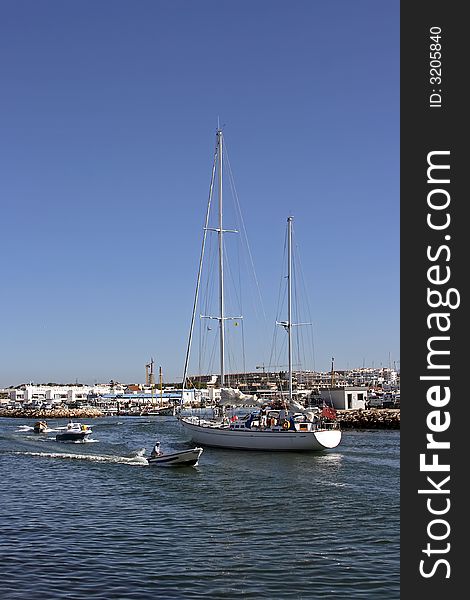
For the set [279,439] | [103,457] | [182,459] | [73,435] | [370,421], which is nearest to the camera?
[182,459]

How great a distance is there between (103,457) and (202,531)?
1144 inches

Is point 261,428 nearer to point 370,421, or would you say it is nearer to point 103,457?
point 103,457

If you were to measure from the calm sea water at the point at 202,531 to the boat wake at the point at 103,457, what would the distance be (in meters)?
1.53

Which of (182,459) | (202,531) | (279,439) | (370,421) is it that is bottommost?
(370,421)

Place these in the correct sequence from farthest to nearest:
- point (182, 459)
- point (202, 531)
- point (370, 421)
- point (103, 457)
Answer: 1. point (370, 421)
2. point (103, 457)
3. point (182, 459)
4. point (202, 531)

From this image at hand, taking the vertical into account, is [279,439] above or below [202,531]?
above

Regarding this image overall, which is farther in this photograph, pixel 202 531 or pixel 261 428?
pixel 261 428

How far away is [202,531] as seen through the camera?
26.1m

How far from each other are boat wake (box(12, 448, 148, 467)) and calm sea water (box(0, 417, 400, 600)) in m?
1.53

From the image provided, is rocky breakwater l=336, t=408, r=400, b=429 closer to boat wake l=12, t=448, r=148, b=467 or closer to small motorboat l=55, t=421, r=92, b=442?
small motorboat l=55, t=421, r=92, b=442

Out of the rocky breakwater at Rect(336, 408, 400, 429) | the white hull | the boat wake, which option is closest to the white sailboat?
the white hull

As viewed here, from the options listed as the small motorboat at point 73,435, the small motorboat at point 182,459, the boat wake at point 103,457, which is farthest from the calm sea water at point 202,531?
the small motorboat at point 73,435

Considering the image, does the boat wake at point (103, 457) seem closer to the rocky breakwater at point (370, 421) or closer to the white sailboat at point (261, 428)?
the white sailboat at point (261, 428)

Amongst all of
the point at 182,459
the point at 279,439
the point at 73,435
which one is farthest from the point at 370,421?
the point at 182,459
